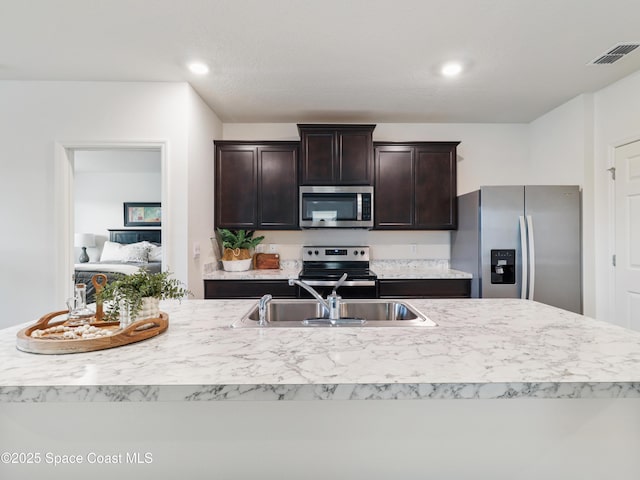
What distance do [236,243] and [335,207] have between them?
1.09 m

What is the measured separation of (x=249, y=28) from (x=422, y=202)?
2.26m

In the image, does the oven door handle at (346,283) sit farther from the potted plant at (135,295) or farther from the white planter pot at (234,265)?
the potted plant at (135,295)

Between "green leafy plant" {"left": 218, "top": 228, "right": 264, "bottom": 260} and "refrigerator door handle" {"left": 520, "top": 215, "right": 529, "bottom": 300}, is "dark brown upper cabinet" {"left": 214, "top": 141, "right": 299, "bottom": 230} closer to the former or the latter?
"green leafy plant" {"left": 218, "top": 228, "right": 264, "bottom": 260}

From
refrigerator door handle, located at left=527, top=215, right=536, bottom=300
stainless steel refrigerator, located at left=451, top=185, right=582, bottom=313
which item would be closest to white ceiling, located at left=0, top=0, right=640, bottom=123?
stainless steel refrigerator, located at left=451, top=185, right=582, bottom=313

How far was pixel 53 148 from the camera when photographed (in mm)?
2729

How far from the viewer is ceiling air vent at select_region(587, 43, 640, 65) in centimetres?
223

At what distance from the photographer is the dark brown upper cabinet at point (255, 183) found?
3.42m

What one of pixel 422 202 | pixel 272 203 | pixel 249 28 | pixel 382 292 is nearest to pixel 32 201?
pixel 272 203

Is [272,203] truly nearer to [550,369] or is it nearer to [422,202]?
[422,202]

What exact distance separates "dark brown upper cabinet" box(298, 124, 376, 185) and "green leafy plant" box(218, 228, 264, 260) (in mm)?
855

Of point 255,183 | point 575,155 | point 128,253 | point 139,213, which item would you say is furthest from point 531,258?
point 139,213

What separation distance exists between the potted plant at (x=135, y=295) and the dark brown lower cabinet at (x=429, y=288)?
7.31 feet

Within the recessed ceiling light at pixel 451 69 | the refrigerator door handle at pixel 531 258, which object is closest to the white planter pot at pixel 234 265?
the recessed ceiling light at pixel 451 69

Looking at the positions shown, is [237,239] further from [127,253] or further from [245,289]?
[127,253]
